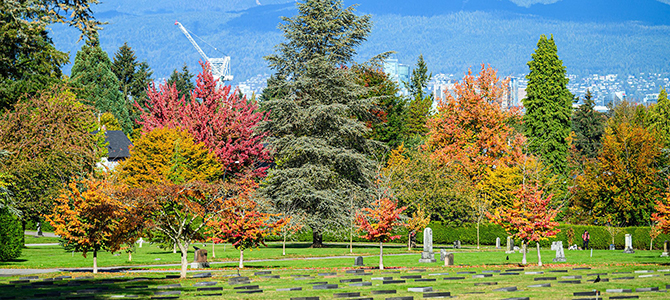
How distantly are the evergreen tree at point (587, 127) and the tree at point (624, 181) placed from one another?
3464 cm

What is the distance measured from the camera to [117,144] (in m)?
71.4

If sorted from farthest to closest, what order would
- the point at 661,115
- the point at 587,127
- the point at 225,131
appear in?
the point at 587,127, the point at 661,115, the point at 225,131

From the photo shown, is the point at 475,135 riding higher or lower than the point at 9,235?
higher

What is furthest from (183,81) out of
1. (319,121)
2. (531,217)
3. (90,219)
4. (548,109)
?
(531,217)

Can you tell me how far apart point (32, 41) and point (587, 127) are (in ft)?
259

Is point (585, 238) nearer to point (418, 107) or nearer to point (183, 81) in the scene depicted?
point (418, 107)

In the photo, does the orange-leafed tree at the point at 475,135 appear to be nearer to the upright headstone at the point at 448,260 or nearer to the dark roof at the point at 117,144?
the upright headstone at the point at 448,260

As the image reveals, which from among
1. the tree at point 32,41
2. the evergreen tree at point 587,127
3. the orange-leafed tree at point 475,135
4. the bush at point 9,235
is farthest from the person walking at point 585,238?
the evergreen tree at point 587,127

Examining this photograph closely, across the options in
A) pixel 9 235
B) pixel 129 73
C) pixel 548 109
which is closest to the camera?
pixel 9 235

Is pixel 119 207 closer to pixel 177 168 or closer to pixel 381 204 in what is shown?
pixel 381 204

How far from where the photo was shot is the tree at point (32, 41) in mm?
16688

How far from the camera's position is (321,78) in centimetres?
4900

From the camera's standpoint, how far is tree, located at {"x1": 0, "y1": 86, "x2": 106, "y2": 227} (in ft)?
109

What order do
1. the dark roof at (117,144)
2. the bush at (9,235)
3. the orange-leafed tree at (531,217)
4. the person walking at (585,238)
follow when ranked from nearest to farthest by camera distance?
the orange-leafed tree at (531,217) < the bush at (9,235) < the person walking at (585,238) < the dark roof at (117,144)
